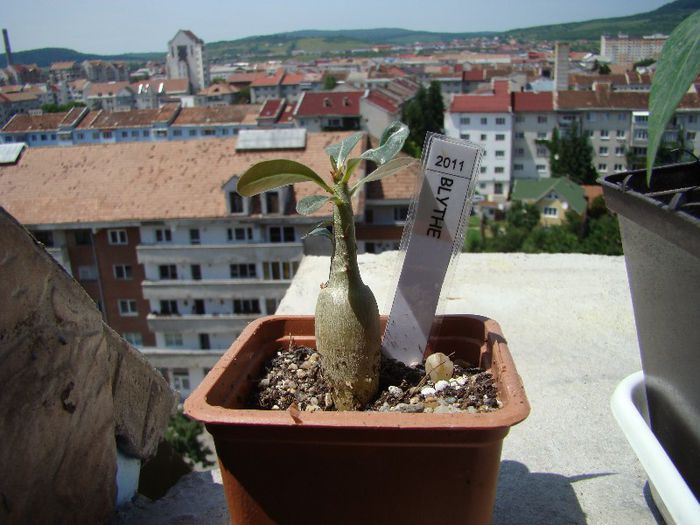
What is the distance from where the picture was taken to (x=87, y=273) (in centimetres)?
1486

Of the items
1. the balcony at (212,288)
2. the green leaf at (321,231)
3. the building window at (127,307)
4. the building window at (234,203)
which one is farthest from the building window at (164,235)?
the green leaf at (321,231)

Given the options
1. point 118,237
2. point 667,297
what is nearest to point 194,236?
point 118,237

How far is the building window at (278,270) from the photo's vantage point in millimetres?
13646

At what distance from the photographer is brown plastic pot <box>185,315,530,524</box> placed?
2.79 feet

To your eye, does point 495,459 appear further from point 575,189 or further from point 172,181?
point 575,189

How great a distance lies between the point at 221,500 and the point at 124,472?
203 millimetres

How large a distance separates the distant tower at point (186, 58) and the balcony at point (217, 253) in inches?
2503

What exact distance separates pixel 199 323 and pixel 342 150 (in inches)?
536

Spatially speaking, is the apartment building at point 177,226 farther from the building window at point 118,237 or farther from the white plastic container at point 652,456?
the white plastic container at point 652,456

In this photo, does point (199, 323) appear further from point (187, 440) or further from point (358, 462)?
point (358, 462)

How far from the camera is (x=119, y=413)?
1184 millimetres

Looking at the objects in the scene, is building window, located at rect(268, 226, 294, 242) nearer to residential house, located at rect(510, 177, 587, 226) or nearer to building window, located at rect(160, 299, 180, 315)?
building window, located at rect(160, 299, 180, 315)

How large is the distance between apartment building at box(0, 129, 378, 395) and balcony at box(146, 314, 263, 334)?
0.9 inches

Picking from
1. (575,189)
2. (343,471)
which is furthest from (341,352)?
(575,189)
